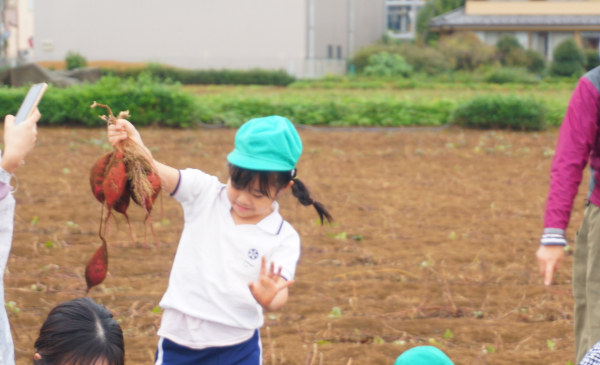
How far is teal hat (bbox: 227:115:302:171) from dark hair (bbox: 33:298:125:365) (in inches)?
25.6

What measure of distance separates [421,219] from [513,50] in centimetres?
2968

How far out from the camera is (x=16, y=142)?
6.62 feet

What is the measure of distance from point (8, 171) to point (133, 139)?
0.40 meters

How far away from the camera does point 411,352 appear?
5.78ft

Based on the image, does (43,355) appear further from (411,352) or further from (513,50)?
(513,50)

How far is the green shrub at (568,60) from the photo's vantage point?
3183 cm

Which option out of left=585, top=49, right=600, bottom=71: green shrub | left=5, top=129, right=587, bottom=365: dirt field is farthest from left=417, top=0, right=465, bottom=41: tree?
left=5, top=129, right=587, bottom=365: dirt field

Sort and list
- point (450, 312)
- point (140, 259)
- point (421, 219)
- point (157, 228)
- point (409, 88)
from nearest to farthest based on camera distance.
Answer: point (450, 312) → point (140, 259) → point (157, 228) → point (421, 219) → point (409, 88)

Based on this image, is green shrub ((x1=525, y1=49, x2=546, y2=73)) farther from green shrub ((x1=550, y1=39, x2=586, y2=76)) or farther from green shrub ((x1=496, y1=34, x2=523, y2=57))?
green shrub ((x1=496, y1=34, x2=523, y2=57))

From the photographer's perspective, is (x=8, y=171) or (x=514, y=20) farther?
(x=514, y=20)

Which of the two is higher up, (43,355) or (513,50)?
Answer: (513,50)

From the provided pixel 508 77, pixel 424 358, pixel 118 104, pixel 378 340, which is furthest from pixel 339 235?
pixel 508 77

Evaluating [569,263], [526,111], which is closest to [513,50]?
[526,111]

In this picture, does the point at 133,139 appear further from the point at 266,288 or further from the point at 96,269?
the point at 266,288
